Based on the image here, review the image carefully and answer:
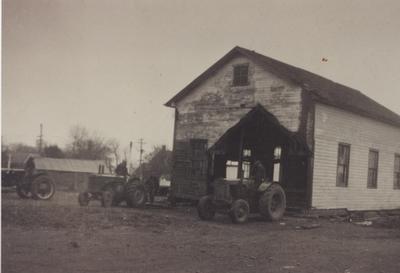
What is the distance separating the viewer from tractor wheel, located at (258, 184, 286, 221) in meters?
13.5

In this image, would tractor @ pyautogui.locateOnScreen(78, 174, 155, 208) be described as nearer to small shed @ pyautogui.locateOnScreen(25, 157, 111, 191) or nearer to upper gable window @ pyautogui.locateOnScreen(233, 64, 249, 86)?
upper gable window @ pyautogui.locateOnScreen(233, 64, 249, 86)

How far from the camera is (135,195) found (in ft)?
55.3

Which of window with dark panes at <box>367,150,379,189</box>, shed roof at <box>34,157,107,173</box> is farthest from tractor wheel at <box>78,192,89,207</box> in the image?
shed roof at <box>34,157,107,173</box>

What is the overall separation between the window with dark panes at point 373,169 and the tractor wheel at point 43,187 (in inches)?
482

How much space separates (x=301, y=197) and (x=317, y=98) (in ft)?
10.4

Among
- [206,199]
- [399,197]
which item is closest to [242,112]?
[206,199]

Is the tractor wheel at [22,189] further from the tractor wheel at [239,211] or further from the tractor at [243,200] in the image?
the tractor wheel at [239,211]

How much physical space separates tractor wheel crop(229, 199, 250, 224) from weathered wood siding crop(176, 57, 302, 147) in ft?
12.9

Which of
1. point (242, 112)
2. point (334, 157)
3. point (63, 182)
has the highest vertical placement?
point (242, 112)

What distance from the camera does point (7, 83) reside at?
271 inches

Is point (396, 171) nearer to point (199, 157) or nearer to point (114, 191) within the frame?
point (199, 157)

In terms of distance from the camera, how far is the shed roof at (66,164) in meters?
46.1

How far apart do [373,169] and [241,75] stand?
20.7 ft

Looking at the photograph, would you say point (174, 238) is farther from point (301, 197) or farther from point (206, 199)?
point (301, 197)
